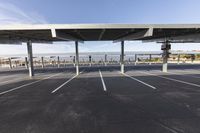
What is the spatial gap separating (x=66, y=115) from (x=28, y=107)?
220cm

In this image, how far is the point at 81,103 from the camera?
6.12 metres

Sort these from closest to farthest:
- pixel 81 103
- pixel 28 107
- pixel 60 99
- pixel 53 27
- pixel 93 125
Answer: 1. pixel 93 125
2. pixel 28 107
3. pixel 81 103
4. pixel 60 99
5. pixel 53 27

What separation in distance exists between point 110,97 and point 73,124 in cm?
312

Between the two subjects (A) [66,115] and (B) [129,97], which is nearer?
(A) [66,115]

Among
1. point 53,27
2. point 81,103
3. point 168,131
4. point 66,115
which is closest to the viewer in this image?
point 168,131

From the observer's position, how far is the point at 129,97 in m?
6.90

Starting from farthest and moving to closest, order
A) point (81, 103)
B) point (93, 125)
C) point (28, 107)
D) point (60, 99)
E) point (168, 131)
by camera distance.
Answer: point (60, 99) → point (81, 103) → point (28, 107) → point (93, 125) → point (168, 131)

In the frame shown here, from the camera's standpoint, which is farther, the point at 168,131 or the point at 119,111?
the point at 119,111

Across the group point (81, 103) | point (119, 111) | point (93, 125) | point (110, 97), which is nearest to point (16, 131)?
point (93, 125)

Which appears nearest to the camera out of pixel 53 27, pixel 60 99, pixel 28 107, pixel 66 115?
pixel 66 115

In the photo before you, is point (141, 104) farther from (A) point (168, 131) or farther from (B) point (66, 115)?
(B) point (66, 115)

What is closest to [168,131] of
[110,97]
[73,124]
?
[73,124]

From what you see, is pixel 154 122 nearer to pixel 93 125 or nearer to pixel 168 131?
pixel 168 131

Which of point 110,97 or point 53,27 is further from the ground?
point 53,27
